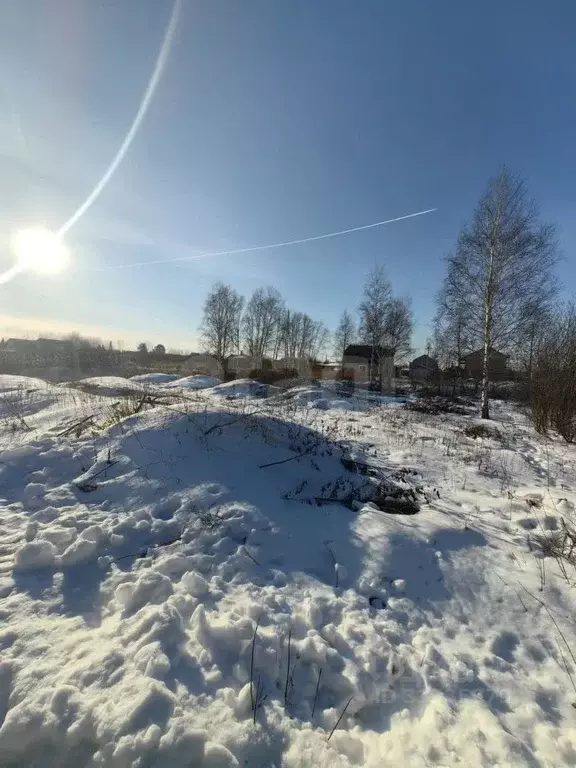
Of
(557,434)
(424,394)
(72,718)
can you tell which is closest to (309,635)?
(72,718)

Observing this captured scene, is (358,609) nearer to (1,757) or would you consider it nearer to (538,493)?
(1,757)

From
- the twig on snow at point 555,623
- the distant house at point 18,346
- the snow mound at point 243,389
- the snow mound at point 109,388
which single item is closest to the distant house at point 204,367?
the snow mound at point 243,389

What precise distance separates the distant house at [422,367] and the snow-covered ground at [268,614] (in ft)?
94.3

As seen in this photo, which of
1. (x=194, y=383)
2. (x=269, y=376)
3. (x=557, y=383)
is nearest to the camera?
(x=557, y=383)

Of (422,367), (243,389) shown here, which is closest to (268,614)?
(243,389)

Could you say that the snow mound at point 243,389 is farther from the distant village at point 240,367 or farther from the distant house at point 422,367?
the distant house at point 422,367

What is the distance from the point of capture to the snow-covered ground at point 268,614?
170cm

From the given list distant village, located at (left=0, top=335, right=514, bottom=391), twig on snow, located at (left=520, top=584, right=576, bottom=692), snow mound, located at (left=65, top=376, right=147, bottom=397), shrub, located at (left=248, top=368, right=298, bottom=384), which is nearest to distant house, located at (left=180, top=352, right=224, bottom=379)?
distant village, located at (left=0, top=335, right=514, bottom=391)

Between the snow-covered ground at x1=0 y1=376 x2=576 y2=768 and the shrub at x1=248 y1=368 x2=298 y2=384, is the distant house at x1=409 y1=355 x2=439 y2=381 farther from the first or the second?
the snow-covered ground at x1=0 y1=376 x2=576 y2=768

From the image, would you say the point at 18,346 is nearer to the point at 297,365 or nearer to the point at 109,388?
the point at 297,365

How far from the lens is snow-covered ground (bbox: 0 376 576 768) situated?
170 centimetres

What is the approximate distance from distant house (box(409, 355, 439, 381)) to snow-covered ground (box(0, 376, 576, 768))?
28.7 metres

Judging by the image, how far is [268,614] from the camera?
246 cm

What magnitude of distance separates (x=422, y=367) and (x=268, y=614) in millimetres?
37654
